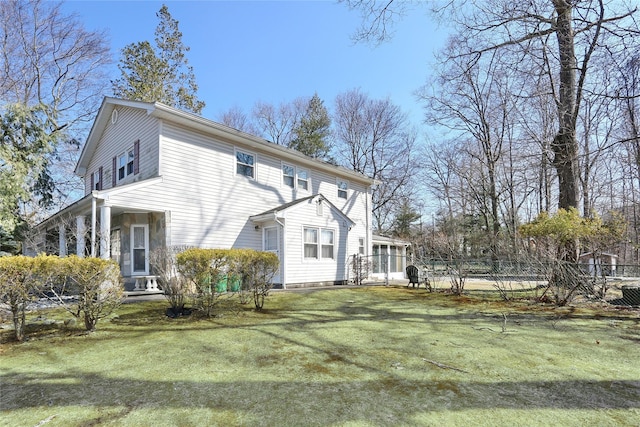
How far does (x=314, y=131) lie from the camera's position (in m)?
29.3

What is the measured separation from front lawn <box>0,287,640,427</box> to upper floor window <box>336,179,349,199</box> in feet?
36.6

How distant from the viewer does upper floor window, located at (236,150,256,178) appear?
1273cm

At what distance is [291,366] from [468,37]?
9505 millimetres

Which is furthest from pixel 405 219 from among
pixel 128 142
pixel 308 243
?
pixel 128 142

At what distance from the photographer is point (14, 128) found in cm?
1299

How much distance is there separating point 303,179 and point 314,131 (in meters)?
15.1

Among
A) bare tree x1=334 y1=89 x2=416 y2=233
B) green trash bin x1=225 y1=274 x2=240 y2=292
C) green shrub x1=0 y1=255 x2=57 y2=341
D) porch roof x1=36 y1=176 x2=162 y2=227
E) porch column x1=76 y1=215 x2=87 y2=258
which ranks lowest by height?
green trash bin x1=225 y1=274 x2=240 y2=292

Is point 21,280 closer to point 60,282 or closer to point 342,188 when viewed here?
point 60,282

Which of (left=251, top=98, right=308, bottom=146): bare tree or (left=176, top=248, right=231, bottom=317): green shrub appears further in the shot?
(left=251, top=98, right=308, bottom=146): bare tree

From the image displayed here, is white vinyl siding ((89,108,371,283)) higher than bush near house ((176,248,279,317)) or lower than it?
higher

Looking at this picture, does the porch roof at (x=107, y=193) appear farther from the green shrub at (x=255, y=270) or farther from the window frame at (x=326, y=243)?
the window frame at (x=326, y=243)

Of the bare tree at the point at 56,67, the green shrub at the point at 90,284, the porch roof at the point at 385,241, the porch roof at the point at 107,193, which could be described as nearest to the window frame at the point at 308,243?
the porch roof at the point at 107,193

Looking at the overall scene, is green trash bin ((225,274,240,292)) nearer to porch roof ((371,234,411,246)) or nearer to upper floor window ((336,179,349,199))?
upper floor window ((336,179,349,199))

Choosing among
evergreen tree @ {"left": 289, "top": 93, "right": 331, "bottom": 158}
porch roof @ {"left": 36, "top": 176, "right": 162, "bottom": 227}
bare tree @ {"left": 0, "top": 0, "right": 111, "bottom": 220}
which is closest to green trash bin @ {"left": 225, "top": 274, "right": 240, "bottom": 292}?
porch roof @ {"left": 36, "top": 176, "right": 162, "bottom": 227}
